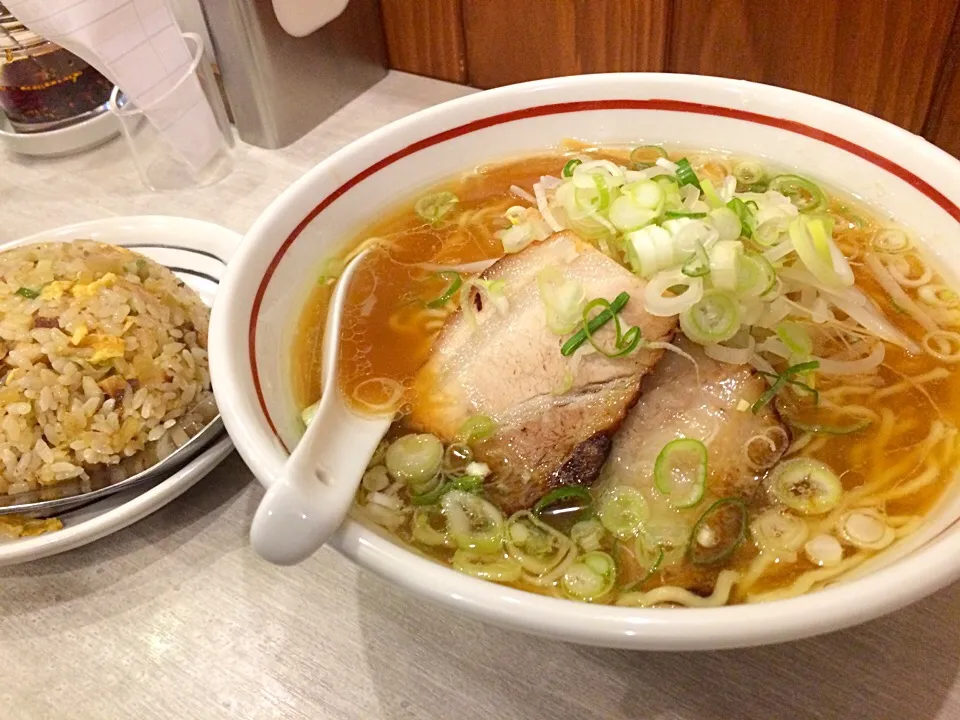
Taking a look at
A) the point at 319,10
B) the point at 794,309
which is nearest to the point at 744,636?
the point at 794,309

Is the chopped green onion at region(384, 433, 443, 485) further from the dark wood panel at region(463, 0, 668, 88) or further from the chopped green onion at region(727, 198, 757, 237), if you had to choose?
the dark wood panel at region(463, 0, 668, 88)

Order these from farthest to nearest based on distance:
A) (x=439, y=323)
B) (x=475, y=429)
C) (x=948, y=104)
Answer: (x=948, y=104) → (x=439, y=323) → (x=475, y=429)

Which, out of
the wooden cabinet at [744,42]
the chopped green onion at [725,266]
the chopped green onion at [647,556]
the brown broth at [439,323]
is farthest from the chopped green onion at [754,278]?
the wooden cabinet at [744,42]

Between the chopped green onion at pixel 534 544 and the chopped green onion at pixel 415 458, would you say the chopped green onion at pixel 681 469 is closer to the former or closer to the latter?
the chopped green onion at pixel 534 544

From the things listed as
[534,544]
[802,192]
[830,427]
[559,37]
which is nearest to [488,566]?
[534,544]

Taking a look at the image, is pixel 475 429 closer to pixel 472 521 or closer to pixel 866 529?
pixel 472 521
